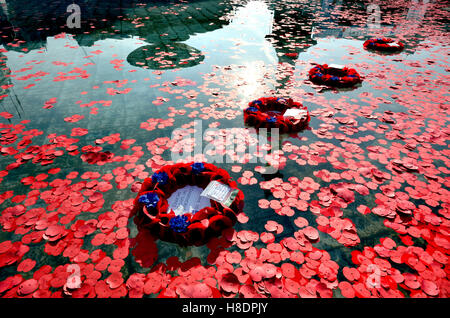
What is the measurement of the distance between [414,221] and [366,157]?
1.43 meters

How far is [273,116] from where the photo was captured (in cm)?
538

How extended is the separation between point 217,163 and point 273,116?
206 cm

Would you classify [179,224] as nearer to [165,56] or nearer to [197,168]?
[197,168]

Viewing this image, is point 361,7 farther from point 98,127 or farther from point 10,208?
point 10,208

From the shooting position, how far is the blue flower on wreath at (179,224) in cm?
282

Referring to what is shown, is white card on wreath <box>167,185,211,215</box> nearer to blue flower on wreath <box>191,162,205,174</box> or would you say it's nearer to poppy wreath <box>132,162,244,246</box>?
poppy wreath <box>132,162,244,246</box>

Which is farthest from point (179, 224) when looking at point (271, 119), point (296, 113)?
point (296, 113)

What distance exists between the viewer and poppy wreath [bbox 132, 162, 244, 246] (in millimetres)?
2916

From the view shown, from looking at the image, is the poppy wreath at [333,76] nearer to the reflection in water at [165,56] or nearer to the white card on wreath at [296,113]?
the white card on wreath at [296,113]

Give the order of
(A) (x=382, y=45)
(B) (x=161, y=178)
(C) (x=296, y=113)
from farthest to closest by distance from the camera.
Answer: (A) (x=382, y=45) < (C) (x=296, y=113) < (B) (x=161, y=178)

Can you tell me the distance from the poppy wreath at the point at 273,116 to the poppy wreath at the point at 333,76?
1.98m

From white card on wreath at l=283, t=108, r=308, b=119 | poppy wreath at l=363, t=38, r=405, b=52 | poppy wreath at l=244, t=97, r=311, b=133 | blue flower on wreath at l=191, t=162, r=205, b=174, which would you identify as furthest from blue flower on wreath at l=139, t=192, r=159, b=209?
poppy wreath at l=363, t=38, r=405, b=52

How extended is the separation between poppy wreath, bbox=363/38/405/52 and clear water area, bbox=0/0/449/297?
53cm
